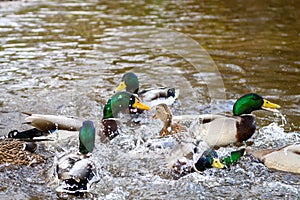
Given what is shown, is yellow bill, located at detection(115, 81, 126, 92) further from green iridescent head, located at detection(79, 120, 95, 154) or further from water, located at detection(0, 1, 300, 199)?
green iridescent head, located at detection(79, 120, 95, 154)

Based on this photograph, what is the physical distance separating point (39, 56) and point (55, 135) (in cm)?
340

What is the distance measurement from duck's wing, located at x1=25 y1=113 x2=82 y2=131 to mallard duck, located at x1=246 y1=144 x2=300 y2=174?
60.2 inches

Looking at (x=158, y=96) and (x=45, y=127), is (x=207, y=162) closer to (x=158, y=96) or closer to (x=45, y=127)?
(x=45, y=127)

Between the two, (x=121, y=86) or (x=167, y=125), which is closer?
(x=167, y=125)

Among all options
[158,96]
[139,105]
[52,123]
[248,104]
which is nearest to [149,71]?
[158,96]

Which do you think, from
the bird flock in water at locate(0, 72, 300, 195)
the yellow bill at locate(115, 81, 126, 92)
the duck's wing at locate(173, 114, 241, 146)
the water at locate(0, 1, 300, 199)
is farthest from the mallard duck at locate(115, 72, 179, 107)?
the duck's wing at locate(173, 114, 241, 146)

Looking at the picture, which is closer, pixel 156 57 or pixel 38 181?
pixel 38 181

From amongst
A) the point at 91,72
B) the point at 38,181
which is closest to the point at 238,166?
the point at 38,181

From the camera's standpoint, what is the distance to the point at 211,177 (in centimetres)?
426

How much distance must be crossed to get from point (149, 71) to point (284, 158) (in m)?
3.16

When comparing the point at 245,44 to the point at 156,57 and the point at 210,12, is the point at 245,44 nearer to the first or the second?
the point at 156,57

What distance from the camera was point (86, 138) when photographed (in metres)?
4.30

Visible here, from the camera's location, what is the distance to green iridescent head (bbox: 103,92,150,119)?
5234 millimetres

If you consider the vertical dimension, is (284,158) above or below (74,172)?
below
